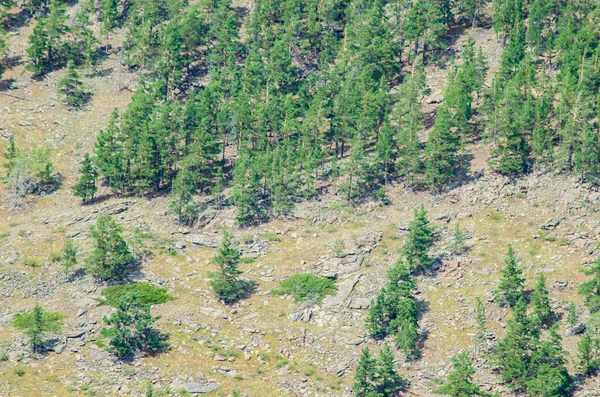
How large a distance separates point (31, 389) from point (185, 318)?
18495 mm

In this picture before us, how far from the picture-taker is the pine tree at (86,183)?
→ 413 ft

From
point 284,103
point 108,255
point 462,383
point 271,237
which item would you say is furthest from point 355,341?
point 284,103

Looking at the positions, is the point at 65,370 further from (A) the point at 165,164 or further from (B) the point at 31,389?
(A) the point at 165,164

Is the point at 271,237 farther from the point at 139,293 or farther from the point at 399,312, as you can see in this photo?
the point at 399,312

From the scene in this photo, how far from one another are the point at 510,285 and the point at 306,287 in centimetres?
2380

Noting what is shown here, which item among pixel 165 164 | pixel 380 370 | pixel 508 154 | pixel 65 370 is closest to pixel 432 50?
pixel 508 154

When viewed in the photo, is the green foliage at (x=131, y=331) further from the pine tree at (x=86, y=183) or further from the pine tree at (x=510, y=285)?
the pine tree at (x=510, y=285)

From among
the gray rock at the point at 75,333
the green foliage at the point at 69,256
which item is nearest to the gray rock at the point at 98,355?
the gray rock at the point at 75,333

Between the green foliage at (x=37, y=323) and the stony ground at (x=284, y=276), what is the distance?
113cm

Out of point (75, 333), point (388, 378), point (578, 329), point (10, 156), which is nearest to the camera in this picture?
point (388, 378)

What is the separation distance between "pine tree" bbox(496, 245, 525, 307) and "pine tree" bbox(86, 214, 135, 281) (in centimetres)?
4387

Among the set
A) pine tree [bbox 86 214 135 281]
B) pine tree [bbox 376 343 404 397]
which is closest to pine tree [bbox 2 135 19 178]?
pine tree [bbox 86 214 135 281]

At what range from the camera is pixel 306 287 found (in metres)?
Answer: 108

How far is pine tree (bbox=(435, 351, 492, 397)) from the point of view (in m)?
88.7
